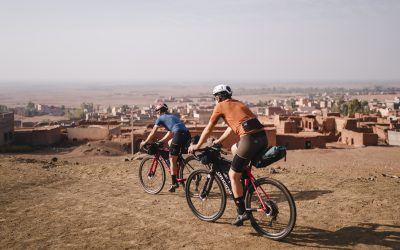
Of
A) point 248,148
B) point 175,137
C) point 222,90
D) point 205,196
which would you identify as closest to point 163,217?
point 205,196

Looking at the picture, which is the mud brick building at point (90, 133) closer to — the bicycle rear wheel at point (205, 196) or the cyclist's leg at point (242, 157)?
the bicycle rear wheel at point (205, 196)

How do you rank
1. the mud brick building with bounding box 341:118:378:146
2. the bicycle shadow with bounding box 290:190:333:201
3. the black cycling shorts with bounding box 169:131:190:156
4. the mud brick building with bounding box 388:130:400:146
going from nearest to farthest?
1. the bicycle shadow with bounding box 290:190:333:201
2. the black cycling shorts with bounding box 169:131:190:156
3. the mud brick building with bounding box 341:118:378:146
4. the mud brick building with bounding box 388:130:400:146

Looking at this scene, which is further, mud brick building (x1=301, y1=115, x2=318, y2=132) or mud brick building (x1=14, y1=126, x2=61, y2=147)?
mud brick building (x1=301, y1=115, x2=318, y2=132)

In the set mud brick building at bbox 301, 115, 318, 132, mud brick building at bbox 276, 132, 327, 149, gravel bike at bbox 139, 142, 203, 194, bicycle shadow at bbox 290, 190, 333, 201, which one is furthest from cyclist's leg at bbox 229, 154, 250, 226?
mud brick building at bbox 301, 115, 318, 132

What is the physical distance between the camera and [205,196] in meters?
6.04

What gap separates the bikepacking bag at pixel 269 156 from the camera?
502 centimetres

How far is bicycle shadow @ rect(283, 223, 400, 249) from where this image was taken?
4.85 metres

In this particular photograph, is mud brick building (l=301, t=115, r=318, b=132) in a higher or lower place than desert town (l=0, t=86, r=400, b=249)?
lower

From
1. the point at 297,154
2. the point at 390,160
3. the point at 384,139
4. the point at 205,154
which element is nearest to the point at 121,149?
the point at 297,154

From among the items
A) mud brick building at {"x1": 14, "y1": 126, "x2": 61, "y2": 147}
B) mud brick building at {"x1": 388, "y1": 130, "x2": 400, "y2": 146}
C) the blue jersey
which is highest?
the blue jersey

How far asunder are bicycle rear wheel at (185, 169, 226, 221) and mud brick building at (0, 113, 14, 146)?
3681cm

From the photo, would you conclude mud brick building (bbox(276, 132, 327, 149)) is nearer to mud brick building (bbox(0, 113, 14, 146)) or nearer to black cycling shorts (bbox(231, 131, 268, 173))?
mud brick building (bbox(0, 113, 14, 146))

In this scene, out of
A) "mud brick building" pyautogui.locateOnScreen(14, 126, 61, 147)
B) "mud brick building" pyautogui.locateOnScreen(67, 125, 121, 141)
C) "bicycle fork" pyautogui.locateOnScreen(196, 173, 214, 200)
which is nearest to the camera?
"bicycle fork" pyautogui.locateOnScreen(196, 173, 214, 200)

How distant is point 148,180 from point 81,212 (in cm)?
198
